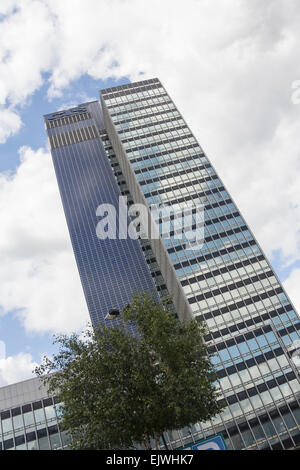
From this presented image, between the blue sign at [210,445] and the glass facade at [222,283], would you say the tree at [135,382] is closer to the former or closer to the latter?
the blue sign at [210,445]

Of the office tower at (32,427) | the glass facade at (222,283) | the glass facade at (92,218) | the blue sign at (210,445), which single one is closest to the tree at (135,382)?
the blue sign at (210,445)

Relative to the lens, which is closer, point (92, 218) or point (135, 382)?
point (135, 382)

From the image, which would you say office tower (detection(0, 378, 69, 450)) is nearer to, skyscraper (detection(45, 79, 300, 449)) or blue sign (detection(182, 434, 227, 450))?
skyscraper (detection(45, 79, 300, 449))

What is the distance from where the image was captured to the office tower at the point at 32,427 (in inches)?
2350

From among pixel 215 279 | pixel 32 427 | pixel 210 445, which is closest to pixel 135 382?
pixel 210 445

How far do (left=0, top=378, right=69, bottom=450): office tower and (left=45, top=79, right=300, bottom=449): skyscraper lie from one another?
19.8 meters

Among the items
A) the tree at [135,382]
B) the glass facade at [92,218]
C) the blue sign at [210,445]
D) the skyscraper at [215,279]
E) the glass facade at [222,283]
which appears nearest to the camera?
the blue sign at [210,445]

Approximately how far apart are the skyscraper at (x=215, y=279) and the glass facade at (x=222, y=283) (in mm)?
191

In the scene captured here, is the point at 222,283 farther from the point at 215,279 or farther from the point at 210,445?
the point at 210,445

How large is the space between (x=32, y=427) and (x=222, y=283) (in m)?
49.2

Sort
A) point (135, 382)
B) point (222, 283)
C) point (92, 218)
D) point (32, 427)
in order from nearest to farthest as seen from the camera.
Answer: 1. point (135, 382)
2. point (32, 427)
3. point (222, 283)
4. point (92, 218)

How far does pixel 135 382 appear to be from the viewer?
768 inches
